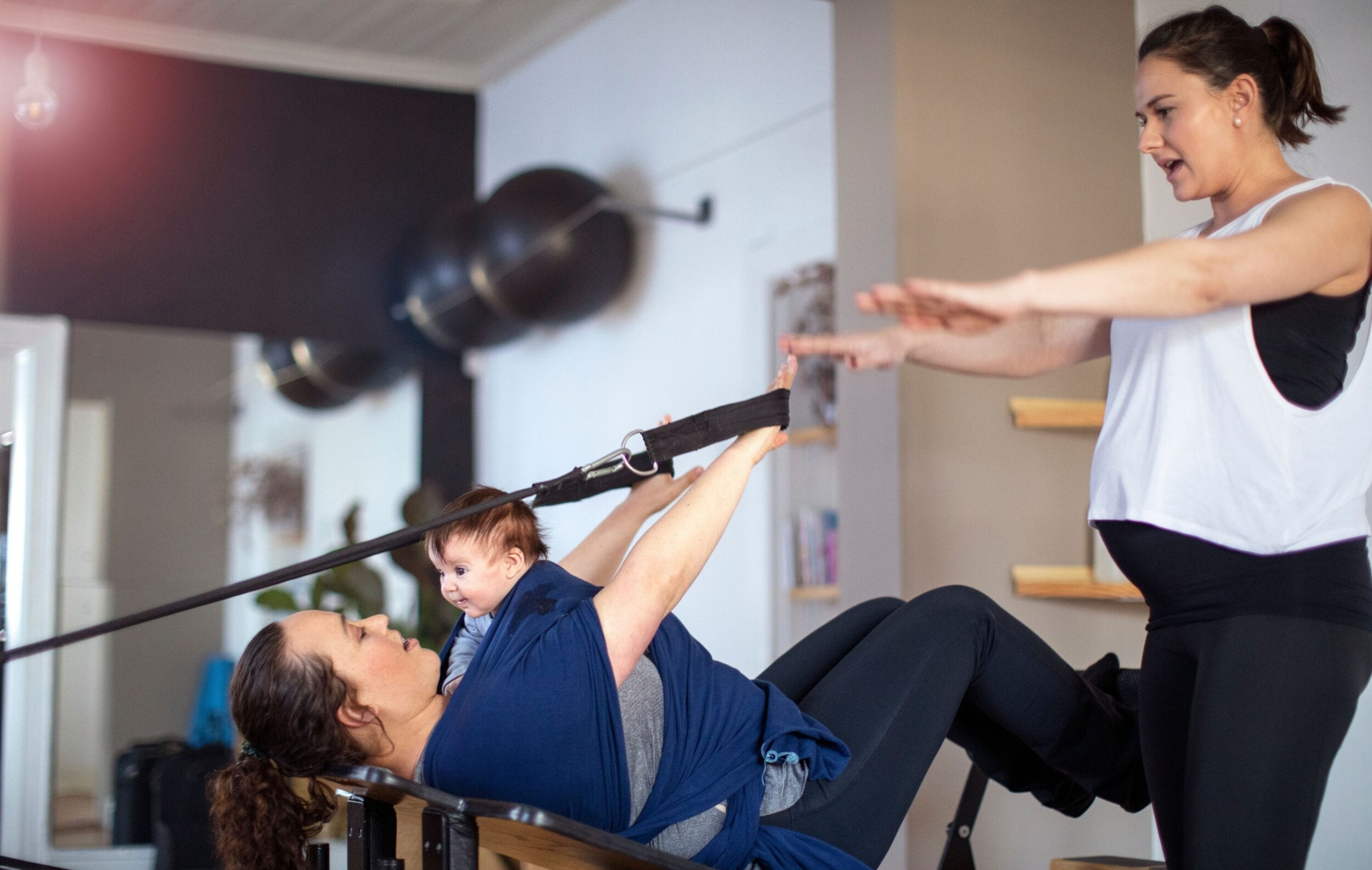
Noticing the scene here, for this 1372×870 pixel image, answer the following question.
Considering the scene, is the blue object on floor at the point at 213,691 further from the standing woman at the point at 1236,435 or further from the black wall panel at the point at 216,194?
the standing woman at the point at 1236,435

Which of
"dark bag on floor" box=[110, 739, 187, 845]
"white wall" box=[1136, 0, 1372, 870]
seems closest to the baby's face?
"white wall" box=[1136, 0, 1372, 870]

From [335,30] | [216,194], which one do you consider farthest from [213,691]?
[335,30]

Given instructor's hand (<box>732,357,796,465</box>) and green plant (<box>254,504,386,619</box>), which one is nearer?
instructor's hand (<box>732,357,796,465</box>)

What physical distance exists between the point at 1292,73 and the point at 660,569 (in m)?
0.92

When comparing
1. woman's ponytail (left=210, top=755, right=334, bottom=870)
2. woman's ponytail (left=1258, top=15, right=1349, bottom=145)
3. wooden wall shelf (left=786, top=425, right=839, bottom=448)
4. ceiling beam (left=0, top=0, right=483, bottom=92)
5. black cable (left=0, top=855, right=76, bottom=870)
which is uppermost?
ceiling beam (left=0, top=0, right=483, bottom=92)

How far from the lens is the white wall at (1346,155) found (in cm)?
227

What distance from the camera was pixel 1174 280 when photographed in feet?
4.07

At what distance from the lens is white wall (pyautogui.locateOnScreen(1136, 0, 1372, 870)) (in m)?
2.27

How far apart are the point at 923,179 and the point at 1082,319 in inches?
32.8

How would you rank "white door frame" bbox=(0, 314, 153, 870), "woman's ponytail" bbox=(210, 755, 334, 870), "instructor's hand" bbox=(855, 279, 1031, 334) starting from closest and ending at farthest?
"instructor's hand" bbox=(855, 279, 1031, 334) → "woman's ponytail" bbox=(210, 755, 334, 870) → "white door frame" bbox=(0, 314, 153, 870)

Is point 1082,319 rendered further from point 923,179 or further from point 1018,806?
point 1018,806

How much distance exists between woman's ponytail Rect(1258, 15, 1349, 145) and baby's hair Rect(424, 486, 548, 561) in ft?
3.39

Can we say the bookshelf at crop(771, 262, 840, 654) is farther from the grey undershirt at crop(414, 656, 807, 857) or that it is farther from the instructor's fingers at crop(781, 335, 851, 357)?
the grey undershirt at crop(414, 656, 807, 857)

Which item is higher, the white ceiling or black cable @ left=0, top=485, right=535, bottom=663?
the white ceiling
